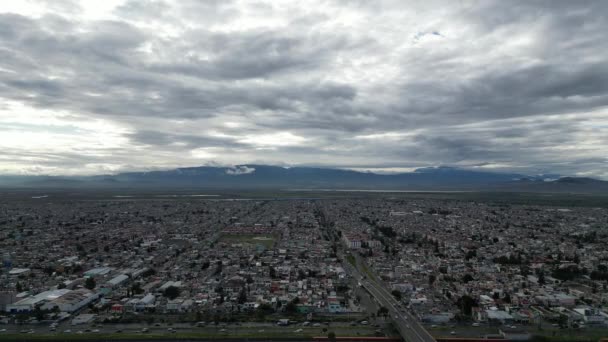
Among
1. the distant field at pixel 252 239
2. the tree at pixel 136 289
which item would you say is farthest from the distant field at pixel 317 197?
the tree at pixel 136 289

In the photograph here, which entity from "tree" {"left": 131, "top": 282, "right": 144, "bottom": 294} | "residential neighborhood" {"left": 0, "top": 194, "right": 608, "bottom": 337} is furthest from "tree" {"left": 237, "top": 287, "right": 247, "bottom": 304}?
"tree" {"left": 131, "top": 282, "right": 144, "bottom": 294}

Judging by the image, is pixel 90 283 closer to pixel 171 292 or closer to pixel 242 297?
pixel 171 292

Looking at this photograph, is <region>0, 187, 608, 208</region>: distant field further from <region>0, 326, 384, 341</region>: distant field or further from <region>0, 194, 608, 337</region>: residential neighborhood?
<region>0, 326, 384, 341</region>: distant field

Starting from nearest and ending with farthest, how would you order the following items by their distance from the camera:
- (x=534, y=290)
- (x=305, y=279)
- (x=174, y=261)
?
(x=534, y=290) → (x=305, y=279) → (x=174, y=261)

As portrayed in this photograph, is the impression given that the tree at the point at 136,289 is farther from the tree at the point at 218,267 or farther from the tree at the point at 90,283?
the tree at the point at 218,267

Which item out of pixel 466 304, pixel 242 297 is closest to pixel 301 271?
pixel 242 297

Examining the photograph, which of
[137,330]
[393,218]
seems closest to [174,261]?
[137,330]

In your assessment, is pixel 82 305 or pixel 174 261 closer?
pixel 82 305

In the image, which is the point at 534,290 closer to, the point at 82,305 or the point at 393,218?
the point at 82,305
